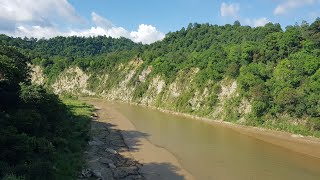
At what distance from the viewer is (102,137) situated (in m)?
40.1

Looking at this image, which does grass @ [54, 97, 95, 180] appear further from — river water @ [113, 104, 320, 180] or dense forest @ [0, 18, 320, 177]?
river water @ [113, 104, 320, 180]

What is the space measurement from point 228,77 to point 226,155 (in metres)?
29.1

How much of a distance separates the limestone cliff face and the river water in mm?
9181

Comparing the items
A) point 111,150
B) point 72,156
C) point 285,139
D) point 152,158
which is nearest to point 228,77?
point 285,139

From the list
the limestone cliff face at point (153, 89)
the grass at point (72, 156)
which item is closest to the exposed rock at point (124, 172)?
the grass at point (72, 156)

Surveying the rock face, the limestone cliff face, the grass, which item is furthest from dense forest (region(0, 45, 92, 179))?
the rock face

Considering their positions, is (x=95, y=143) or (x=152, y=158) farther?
(x=95, y=143)

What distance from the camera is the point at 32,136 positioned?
2452 centimetres

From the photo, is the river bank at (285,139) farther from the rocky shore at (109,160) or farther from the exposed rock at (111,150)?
the exposed rock at (111,150)

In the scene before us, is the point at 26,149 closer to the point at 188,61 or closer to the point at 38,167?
the point at 38,167

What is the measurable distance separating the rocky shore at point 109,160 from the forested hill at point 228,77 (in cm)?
2140

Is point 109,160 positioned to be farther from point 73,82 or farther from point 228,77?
point 73,82

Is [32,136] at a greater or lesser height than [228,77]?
lesser

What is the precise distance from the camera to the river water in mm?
29189
